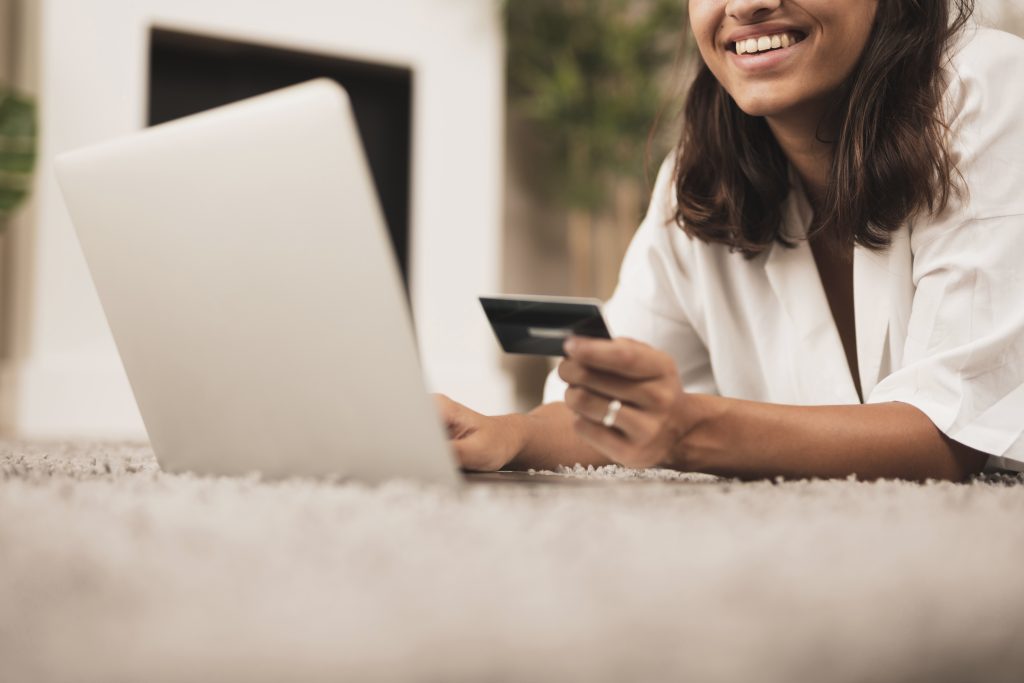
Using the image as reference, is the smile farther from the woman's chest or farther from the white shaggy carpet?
the white shaggy carpet

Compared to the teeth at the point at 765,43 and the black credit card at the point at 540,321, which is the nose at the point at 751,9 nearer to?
the teeth at the point at 765,43

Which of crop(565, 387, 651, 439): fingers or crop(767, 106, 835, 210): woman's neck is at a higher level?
crop(767, 106, 835, 210): woman's neck

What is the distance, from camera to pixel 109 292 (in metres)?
0.75

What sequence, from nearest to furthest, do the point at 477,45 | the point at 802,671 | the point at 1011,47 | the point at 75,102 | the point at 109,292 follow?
the point at 802,671, the point at 109,292, the point at 1011,47, the point at 75,102, the point at 477,45

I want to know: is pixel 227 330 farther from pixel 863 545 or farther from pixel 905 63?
pixel 905 63

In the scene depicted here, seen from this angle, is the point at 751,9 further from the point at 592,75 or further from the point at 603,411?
the point at 592,75

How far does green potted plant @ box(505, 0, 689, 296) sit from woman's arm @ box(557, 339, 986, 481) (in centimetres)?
294

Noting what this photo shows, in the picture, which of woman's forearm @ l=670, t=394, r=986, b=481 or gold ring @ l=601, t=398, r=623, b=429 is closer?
gold ring @ l=601, t=398, r=623, b=429

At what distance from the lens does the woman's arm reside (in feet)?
2.18

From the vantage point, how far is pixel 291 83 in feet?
11.7

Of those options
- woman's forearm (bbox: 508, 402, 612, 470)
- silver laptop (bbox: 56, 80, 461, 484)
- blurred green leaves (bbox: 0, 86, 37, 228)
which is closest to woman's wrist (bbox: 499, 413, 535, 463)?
woman's forearm (bbox: 508, 402, 612, 470)

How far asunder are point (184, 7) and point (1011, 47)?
292 centimetres

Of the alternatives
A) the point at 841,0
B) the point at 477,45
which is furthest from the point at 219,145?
the point at 477,45

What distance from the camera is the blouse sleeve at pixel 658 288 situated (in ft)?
4.27
